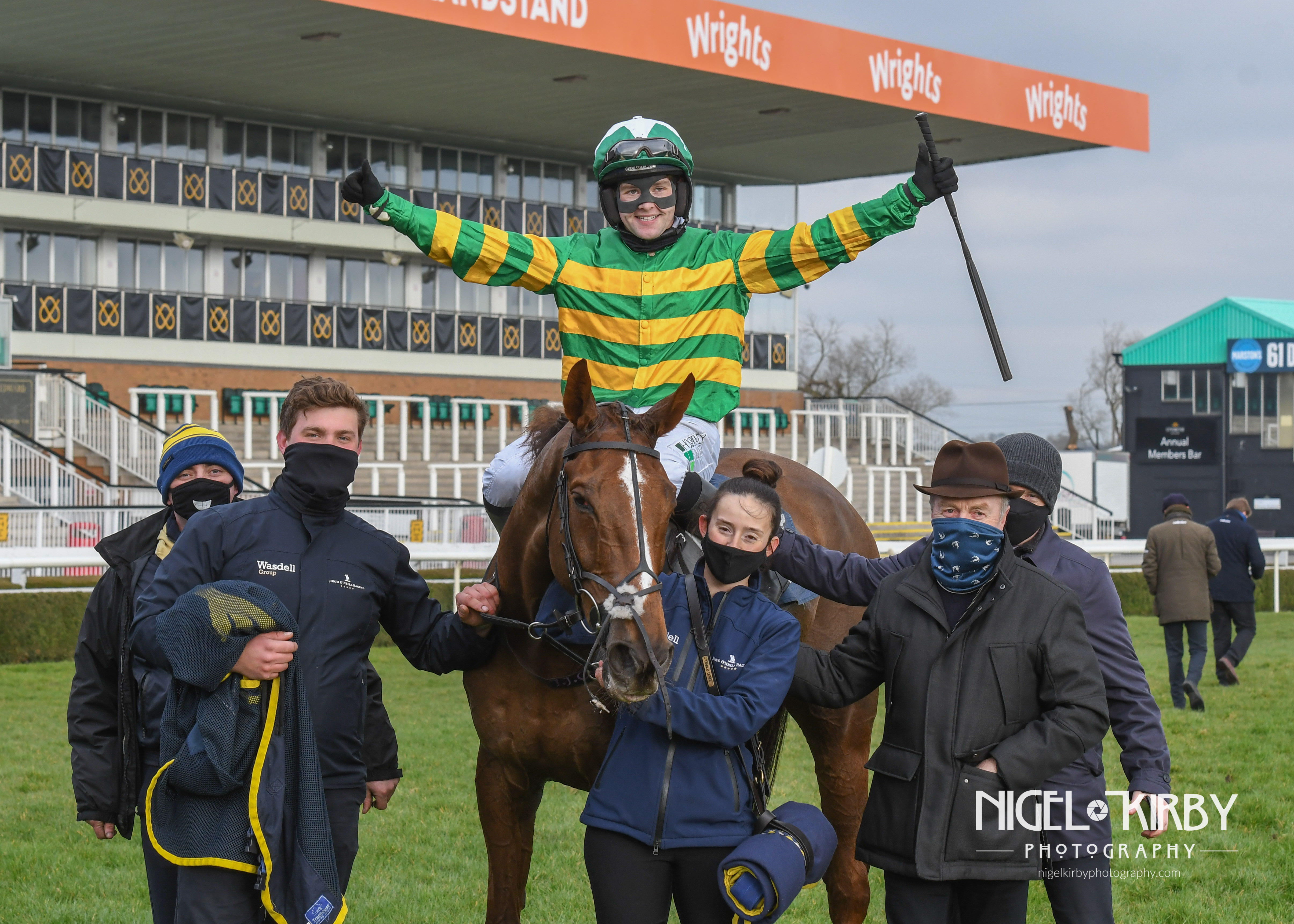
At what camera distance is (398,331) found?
25.2 m

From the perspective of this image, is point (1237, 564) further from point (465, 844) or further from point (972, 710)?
point (972, 710)

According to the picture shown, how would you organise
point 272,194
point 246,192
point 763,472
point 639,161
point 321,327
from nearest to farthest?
point 763,472 → point 639,161 → point 246,192 → point 272,194 → point 321,327

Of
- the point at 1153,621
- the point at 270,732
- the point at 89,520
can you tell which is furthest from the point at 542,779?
the point at 1153,621

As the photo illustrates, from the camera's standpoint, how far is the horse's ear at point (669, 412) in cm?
305

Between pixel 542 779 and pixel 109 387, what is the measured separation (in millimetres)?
20636

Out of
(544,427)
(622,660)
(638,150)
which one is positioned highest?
(638,150)

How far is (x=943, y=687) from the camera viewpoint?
2809mm

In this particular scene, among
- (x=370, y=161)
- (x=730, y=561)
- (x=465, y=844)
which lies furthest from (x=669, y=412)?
(x=370, y=161)

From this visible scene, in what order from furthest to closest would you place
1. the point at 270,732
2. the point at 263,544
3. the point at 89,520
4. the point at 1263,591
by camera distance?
the point at 1263,591, the point at 89,520, the point at 263,544, the point at 270,732

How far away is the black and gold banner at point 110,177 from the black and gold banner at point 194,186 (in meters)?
1.01

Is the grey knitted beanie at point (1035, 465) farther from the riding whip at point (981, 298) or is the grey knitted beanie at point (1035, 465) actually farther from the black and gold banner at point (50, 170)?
the black and gold banner at point (50, 170)

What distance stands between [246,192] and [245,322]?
2301 millimetres

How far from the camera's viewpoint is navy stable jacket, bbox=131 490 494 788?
286 cm

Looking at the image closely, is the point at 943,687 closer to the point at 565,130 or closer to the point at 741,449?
the point at 741,449
